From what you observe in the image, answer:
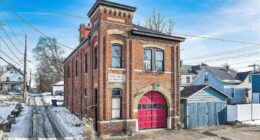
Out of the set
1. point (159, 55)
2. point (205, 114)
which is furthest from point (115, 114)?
point (205, 114)

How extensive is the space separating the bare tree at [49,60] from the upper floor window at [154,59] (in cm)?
5437

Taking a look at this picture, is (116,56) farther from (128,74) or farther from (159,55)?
(159,55)

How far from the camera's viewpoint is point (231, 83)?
40.8m

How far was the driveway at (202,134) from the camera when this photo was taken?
16.0m

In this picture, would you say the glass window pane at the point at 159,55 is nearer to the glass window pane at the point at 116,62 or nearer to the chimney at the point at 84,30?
the glass window pane at the point at 116,62

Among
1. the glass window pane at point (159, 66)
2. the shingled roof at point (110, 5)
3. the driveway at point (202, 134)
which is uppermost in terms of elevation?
the shingled roof at point (110, 5)

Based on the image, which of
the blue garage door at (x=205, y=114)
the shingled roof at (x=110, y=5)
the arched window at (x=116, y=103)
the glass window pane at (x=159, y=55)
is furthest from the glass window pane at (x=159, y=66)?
the shingled roof at (x=110, y=5)

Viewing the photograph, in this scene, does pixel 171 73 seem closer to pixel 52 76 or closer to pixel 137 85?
pixel 137 85

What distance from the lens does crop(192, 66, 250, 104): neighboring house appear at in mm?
40097

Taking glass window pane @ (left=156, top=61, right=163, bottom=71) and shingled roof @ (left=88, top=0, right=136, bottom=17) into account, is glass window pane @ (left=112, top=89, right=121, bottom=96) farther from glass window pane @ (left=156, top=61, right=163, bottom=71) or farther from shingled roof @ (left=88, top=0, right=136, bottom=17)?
shingled roof @ (left=88, top=0, right=136, bottom=17)

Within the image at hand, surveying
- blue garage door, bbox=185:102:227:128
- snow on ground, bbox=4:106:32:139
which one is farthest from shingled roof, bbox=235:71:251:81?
snow on ground, bbox=4:106:32:139

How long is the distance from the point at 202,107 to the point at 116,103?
7.96 m

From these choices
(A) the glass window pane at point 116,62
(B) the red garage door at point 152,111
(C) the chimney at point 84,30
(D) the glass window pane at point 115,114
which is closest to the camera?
(D) the glass window pane at point 115,114

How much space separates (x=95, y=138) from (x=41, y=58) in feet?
195
